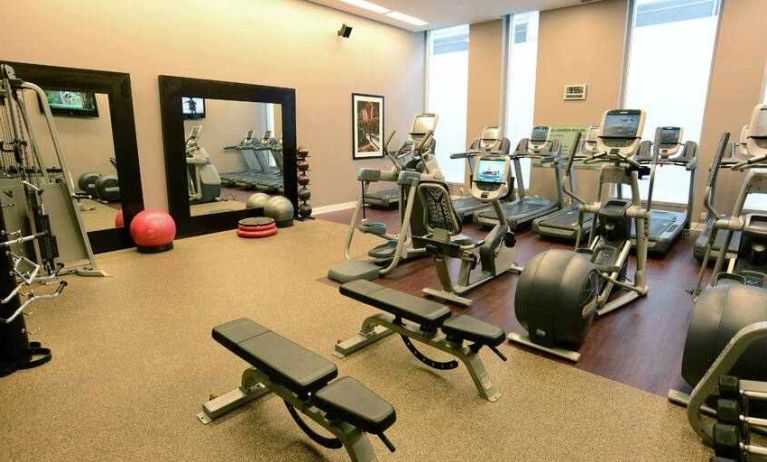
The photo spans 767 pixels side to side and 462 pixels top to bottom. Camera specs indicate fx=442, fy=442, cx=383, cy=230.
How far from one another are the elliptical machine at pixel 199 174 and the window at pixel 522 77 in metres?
5.08

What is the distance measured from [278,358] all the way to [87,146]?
4.29 meters

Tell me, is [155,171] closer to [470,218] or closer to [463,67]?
[470,218]

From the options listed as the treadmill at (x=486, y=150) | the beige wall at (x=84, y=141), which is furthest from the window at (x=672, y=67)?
the beige wall at (x=84, y=141)

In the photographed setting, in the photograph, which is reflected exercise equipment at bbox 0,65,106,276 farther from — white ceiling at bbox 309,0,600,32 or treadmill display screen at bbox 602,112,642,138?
treadmill display screen at bbox 602,112,642,138

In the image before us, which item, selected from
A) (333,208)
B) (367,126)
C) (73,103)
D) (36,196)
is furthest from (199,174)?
(367,126)

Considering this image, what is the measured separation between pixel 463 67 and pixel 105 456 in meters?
8.14

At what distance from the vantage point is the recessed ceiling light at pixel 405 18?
718 centimetres

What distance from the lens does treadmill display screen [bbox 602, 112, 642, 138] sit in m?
3.72

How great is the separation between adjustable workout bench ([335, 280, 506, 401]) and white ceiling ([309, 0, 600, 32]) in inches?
206

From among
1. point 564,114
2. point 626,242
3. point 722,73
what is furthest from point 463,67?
point 626,242

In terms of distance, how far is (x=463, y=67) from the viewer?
27.6ft

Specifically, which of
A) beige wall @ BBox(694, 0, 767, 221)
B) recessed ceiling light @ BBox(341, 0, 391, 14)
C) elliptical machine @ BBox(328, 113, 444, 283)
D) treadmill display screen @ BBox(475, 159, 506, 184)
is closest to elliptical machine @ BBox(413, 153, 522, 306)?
treadmill display screen @ BBox(475, 159, 506, 184)

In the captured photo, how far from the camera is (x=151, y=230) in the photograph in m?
4.91

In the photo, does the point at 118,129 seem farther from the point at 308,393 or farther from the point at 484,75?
the point at 484,75
